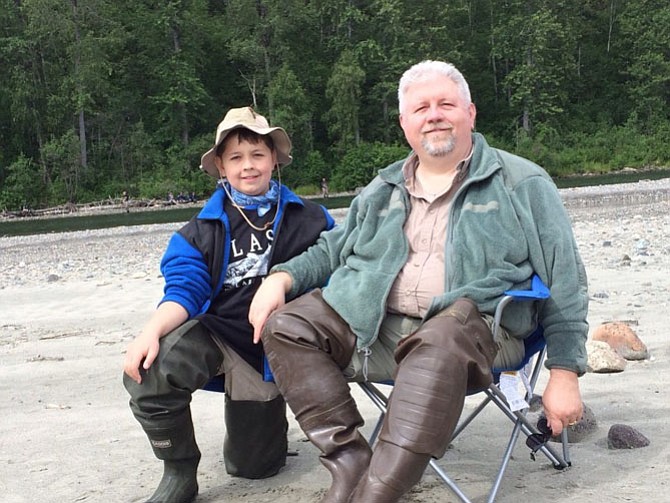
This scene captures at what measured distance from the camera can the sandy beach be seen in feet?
8.61

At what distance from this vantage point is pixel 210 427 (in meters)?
3.49

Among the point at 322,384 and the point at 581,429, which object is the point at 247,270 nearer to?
the point at 322,384

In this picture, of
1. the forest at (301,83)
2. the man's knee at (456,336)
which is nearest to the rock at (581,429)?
the man's knee at (456,336)

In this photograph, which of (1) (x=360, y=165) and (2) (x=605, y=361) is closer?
(2) (x=605, y=361)

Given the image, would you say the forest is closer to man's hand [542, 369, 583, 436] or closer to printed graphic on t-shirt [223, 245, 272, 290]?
printed graphic on t-shirt [223, 245, 272, 290]

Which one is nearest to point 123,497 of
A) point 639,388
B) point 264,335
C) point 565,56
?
point 264,335

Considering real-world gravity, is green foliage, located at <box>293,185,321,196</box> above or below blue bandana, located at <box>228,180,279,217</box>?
below

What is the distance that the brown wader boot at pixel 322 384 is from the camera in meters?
2.23

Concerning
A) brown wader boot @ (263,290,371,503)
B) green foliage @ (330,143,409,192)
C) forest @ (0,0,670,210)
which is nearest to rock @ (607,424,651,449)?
brown wader boot @ (263,290,371,503)

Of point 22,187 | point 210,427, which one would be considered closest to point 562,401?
point 210,427

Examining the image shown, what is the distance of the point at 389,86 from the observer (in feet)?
150

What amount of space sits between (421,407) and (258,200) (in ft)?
3.75

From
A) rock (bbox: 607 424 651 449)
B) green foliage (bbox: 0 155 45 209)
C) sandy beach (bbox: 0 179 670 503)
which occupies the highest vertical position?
rock (bbox: 607 424 651 449)

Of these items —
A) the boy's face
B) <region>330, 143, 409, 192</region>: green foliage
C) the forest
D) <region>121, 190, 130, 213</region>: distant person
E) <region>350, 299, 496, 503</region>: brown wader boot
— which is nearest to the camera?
<region>350, 299, 496, 503</region>: brown wader boot
